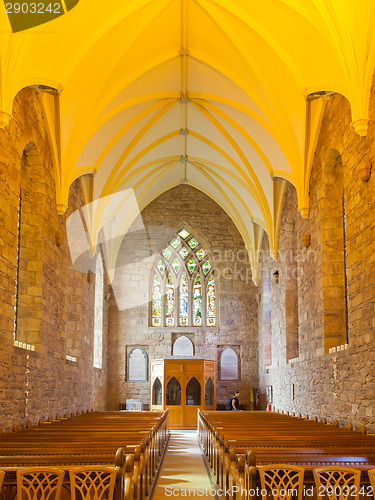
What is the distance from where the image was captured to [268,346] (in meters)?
18.8

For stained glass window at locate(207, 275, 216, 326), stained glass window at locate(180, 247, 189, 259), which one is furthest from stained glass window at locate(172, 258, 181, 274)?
stained glass window at locate(207, 275, 216, 326)

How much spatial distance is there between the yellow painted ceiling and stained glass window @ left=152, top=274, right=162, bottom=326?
16.3 feet

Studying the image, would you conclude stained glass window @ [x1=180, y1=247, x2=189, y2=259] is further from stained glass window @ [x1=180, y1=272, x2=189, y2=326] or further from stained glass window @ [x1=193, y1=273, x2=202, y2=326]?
stained glass window @ [x1=193, y1=273, x2=202, y2=326]

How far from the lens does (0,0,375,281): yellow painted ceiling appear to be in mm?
8742

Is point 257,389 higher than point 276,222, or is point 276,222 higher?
point 276,222

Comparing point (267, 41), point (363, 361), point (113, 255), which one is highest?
point (267, 41)

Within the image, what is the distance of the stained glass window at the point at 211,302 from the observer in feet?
67.2

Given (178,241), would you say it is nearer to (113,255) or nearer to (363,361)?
(113,255)

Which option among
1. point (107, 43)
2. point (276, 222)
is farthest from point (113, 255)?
point (107, 43)

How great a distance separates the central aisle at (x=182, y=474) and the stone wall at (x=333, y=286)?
2.48 metres

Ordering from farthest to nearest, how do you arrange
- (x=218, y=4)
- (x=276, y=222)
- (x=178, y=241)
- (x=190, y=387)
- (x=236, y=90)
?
(x=178, y=241) → (x=190, y=387) → (x=276, y=222) → (x=236, y=90) → (x=218, y=4)

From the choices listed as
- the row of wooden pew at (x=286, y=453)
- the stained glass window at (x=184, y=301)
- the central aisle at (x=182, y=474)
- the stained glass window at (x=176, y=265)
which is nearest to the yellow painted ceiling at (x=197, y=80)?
the row of wooden pew at (x=286, y=453)

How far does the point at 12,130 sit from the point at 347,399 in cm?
681

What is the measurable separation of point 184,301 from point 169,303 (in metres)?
0.54
